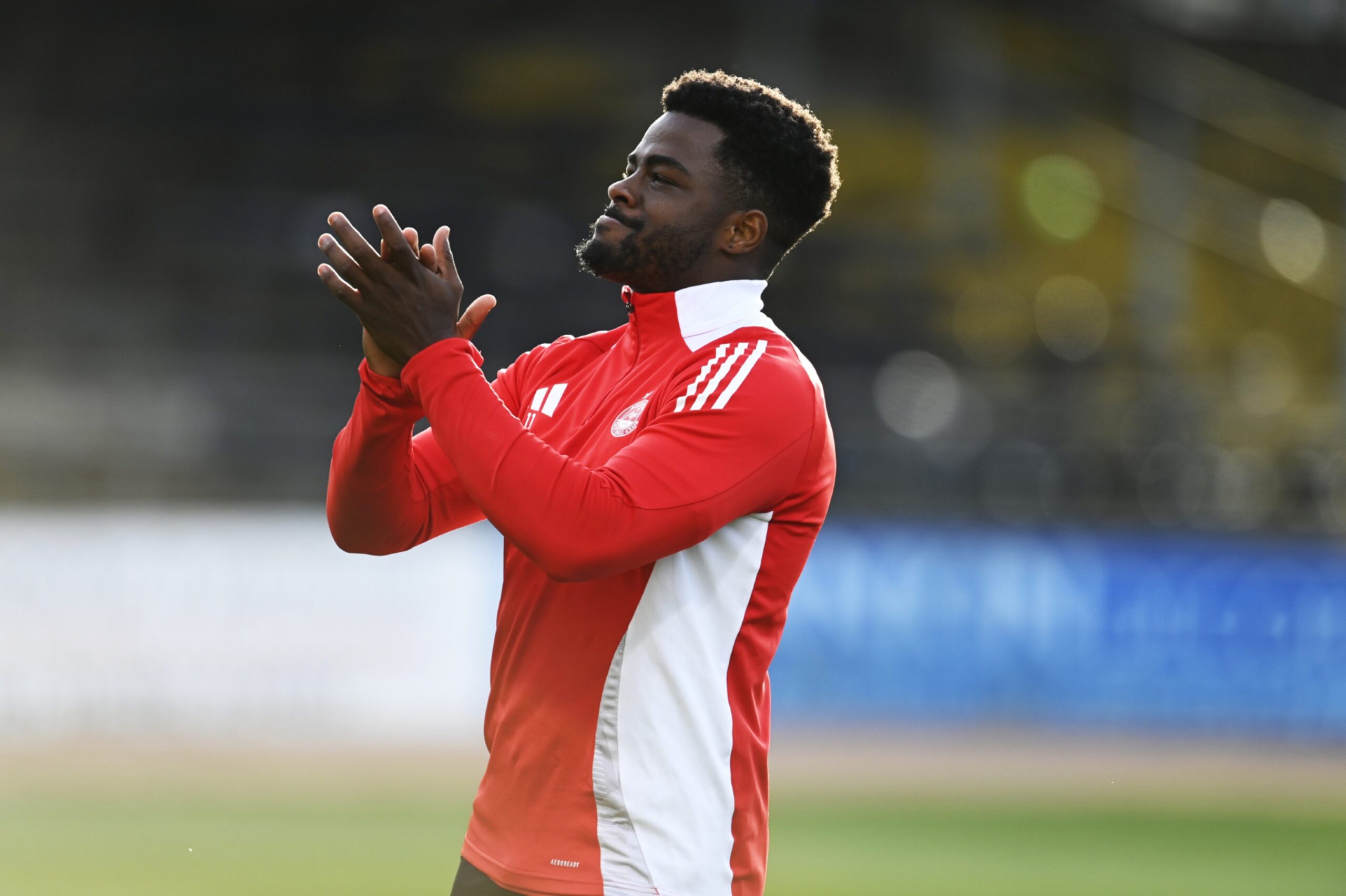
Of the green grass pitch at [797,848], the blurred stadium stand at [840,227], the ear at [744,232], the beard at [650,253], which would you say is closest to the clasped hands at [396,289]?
the beard at [650,253]

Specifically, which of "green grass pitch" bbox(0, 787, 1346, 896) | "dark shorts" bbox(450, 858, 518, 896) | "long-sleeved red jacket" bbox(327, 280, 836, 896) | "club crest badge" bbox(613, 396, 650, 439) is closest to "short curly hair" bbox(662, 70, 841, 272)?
"long-sleeved red jacket" bbox(327, 280, 836, 896)

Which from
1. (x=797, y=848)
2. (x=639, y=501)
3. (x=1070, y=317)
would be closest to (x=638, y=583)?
(x=639, y=501)

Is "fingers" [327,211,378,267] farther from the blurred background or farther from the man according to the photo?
the blurred background

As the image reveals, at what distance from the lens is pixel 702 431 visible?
96.7 inches

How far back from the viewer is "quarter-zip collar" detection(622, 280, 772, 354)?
8.96 ft

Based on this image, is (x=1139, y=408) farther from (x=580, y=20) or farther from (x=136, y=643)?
(x=580, y=20)

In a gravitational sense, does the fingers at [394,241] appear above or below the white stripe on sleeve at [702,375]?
above

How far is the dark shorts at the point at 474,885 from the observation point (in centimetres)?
249

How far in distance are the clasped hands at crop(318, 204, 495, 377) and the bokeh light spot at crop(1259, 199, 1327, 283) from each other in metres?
16.8

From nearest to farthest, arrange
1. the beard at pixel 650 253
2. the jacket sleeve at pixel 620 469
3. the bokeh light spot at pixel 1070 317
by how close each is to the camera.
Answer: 1. the jacket sleeve at pixel 620 469
2. the beard at pixel 650 253
3. the bokeh light spot at pixel 1070 317

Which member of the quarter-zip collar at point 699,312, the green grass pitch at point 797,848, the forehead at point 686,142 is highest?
the forehead at point 686,142

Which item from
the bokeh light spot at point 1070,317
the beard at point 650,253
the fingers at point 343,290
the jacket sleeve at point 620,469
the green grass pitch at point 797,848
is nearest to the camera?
the jacket sleeve at point 620,469

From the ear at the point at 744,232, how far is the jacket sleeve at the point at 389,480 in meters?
0.53

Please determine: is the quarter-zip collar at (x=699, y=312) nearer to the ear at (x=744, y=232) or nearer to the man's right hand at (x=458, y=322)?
the ear at (x=744, y=232)
